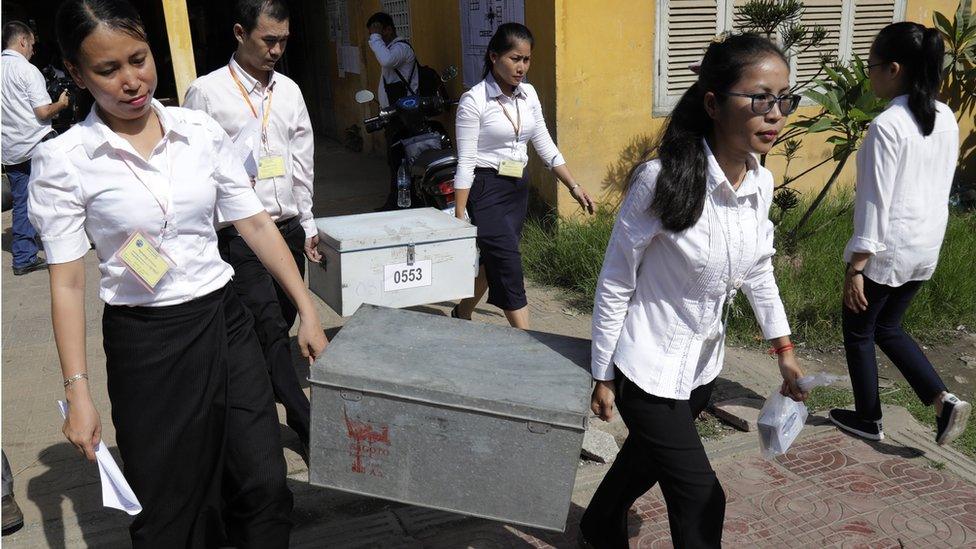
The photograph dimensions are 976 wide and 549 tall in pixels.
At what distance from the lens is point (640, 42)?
6453 millimetres

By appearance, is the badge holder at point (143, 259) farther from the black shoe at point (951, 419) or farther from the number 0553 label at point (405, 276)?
the black shoe at point (951, 419)

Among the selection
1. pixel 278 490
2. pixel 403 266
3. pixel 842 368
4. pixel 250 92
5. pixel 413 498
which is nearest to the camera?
pixel 413 498

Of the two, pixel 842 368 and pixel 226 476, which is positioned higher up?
pixel 226 476

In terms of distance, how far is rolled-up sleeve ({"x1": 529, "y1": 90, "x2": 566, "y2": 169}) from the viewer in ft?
14.8

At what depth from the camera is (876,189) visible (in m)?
3.50

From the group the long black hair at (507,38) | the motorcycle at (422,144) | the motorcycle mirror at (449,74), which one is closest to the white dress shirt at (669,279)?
the long black hair at (507,38)

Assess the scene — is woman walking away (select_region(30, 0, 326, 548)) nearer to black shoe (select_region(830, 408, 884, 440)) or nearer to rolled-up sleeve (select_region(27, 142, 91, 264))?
rolled-up sleeve (select_region(27, 142, 91, 264))

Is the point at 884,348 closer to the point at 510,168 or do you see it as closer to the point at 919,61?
the point at 919,61

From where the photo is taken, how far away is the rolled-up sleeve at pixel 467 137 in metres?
4.26

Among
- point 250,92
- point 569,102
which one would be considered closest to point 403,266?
point 250,92

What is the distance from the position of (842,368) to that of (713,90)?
3043mm

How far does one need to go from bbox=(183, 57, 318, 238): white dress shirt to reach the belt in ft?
0.08

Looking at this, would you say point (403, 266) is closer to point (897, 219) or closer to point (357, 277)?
point (357, 277)

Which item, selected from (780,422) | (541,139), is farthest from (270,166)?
(780,422)
